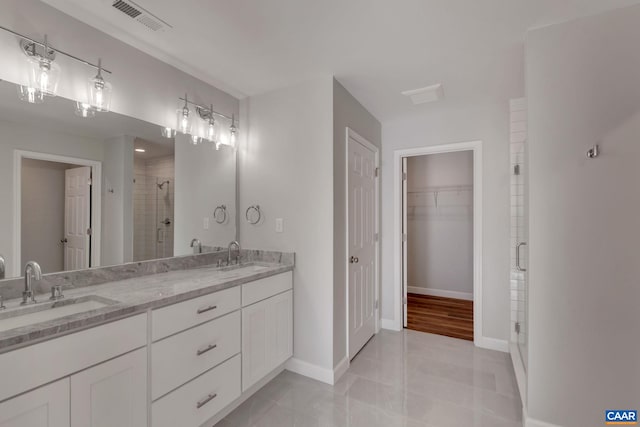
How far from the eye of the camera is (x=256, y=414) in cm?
197

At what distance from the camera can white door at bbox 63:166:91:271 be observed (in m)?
1.74

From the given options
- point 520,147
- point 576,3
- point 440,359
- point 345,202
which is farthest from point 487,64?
point 440,359

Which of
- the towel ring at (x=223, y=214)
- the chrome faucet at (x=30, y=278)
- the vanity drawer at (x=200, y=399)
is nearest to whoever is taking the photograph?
the chrome faucet at (x=30, y=278)

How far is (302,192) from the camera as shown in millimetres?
2467

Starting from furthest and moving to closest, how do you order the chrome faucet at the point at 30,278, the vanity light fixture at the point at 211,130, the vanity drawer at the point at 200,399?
the vanity light fixture at the point at 211,130 < the vanity drawer at the point at 200,399 < the chrome faucet at the point at 30,278

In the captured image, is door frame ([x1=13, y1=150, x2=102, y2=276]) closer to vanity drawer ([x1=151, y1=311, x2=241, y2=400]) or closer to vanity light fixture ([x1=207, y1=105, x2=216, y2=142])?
vanity drawer ([x1=151, y1=311, x2=241, y2=400])

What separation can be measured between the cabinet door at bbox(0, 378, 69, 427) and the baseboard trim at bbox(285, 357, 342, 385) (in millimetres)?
1606

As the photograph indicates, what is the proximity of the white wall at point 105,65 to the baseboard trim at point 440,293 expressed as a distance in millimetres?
4147

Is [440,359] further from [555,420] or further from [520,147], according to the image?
[520,147]

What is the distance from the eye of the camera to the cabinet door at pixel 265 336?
2.04 meters

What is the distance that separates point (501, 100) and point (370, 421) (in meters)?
2.95

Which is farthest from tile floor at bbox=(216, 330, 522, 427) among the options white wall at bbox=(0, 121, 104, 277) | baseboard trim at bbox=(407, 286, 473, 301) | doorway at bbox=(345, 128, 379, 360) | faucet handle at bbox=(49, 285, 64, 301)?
baseboard trim at bbox=(407, 286, 473, 301)

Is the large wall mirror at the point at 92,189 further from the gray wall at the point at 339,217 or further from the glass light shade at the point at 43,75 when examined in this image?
the gray wall at the point at 339,217

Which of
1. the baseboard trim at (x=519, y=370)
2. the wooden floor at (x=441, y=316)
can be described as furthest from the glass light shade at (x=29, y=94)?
the wooden floor at (x=441, y=316)
